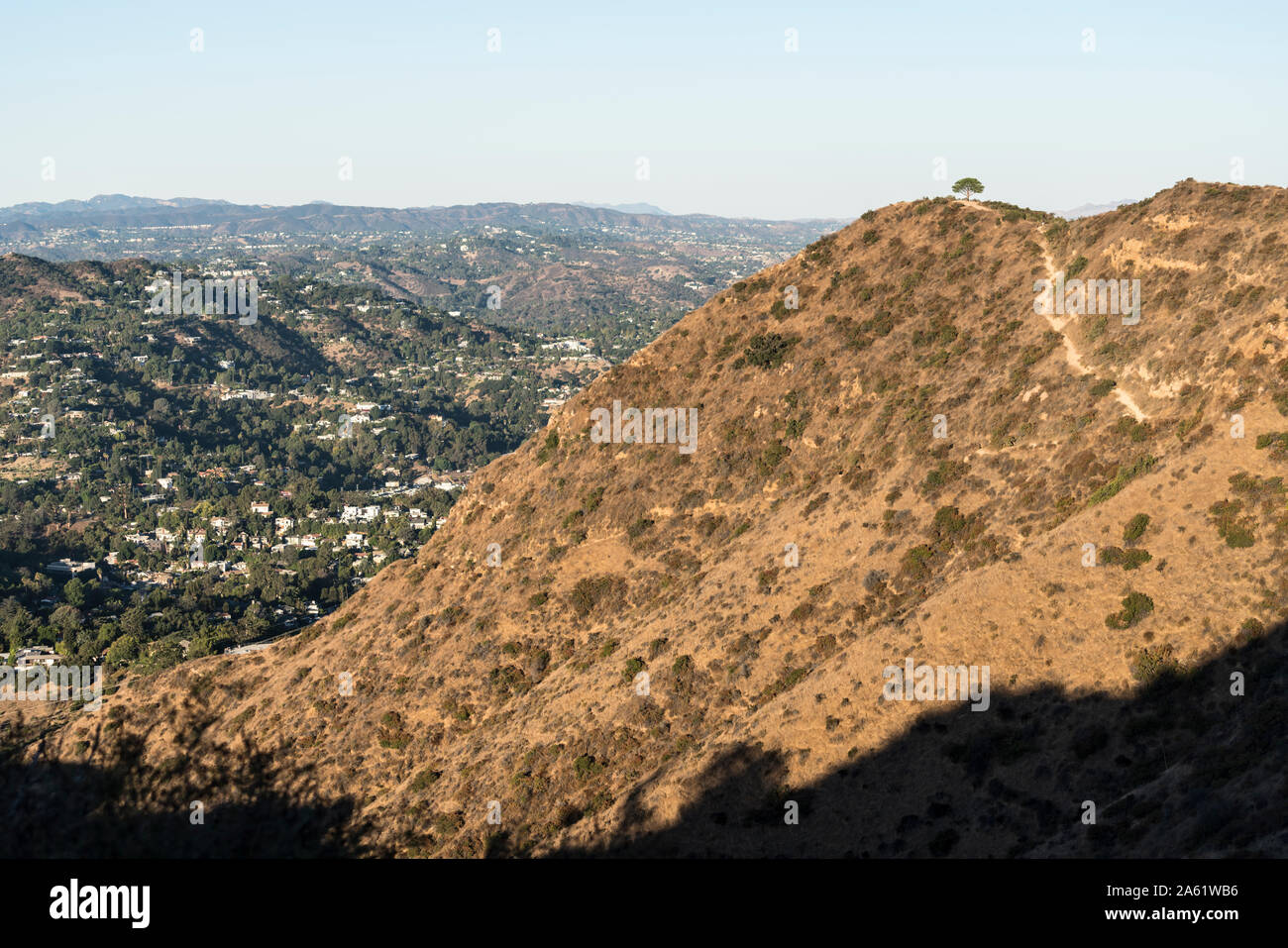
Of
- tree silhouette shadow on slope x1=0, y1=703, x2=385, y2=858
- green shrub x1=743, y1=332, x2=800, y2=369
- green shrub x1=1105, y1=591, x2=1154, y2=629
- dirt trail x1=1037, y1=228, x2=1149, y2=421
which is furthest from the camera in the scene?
green shrub x1=743, y1=332, x2=800, y2=369

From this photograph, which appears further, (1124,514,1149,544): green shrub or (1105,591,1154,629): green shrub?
(1124,514,1149,544): green shrub

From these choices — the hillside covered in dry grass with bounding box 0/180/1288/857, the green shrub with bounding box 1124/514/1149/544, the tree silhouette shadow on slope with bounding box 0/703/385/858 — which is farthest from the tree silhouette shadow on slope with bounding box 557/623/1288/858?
the tree silhouette shadow on slope with bounding box 0/703/385/858

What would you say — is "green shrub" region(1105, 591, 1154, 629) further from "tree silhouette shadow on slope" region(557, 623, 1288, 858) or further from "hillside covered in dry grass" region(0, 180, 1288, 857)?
"tree silhouette shadow on slope" region(557, 623, 1288, 858)

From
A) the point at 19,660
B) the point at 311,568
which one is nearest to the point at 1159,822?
the point at 19,660

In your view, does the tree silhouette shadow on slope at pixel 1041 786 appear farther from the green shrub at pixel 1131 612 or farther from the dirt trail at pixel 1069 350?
the dirt trail at pixel 1069 350

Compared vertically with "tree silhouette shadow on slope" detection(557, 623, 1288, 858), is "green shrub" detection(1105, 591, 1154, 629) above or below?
above

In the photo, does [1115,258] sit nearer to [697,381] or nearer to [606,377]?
[697,381]

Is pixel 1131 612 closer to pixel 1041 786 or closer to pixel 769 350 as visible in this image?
pixel 1041 786
